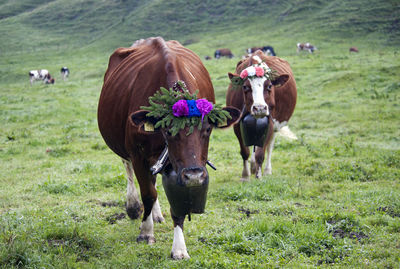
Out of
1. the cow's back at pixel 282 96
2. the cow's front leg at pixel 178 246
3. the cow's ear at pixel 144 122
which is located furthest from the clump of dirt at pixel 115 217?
the cow's back at pixel 282 96

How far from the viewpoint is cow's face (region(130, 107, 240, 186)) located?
3.83 m

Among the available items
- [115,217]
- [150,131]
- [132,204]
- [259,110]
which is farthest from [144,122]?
[259,110]

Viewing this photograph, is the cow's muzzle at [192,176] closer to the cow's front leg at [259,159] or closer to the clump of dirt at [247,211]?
the clump of dirt at [247,211]

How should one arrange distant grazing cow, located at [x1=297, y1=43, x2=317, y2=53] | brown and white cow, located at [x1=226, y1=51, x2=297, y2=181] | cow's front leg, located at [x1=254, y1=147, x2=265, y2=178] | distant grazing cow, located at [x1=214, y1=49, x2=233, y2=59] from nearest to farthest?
brown and white cow, located at [x1=226, y1=51, x2=297, y2=181], cow's front leg, located at [x1=254, y1=147, x2=265, y2=178], distant grazing cow, located at [x1=297, y1=43, x2=317, y2=53], distant grazing cow, located at [x1=214, y1=49, x2=233, y2=59]

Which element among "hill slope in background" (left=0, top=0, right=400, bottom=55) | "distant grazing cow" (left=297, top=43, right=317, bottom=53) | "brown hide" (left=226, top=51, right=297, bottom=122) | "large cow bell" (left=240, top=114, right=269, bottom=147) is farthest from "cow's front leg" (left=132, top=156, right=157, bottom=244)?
"hill slope in background" (left=0, top=0, right=400, bottom=55)

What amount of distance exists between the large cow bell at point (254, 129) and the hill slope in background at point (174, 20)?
34.0 m

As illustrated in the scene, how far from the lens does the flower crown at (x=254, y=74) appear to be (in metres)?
7.16

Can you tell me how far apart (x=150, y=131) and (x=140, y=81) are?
0.90 metres

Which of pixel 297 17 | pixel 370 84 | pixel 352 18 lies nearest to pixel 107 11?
pixel 297 17

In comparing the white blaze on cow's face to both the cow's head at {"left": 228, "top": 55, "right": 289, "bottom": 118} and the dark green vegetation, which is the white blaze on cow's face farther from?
the dark green vegetation

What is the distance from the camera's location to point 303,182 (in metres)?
7.42

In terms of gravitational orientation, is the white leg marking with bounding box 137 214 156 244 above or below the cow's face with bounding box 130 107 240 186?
below

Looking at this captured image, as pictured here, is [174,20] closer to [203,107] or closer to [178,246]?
[178,246]

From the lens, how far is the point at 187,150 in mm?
3922
